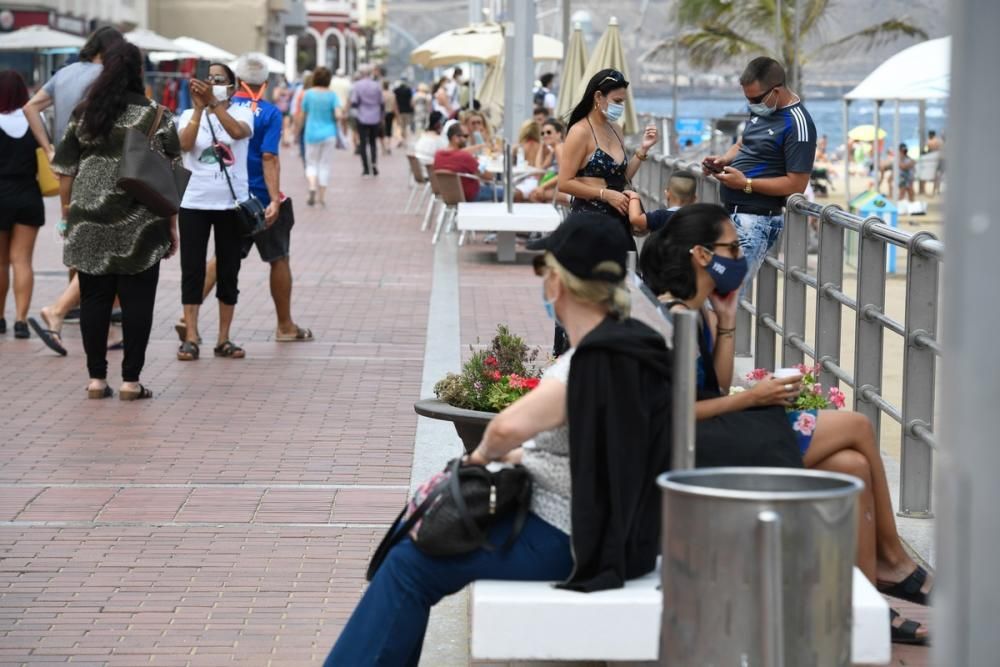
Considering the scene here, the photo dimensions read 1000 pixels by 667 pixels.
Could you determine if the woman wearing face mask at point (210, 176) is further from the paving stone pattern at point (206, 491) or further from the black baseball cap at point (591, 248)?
the black baseball cap at point (591, 248)

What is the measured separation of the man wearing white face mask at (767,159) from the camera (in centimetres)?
830

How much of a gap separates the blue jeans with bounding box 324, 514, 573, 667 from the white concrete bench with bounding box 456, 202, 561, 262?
11281mm

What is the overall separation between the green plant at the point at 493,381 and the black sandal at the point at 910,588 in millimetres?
1335

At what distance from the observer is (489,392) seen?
562cm

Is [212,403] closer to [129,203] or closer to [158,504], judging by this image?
[129,203]

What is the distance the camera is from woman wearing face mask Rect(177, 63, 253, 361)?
9.74 meters

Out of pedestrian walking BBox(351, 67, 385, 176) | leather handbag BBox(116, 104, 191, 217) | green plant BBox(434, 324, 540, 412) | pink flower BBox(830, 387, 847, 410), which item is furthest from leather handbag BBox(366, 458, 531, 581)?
pedestrian walking BBox(351, 67, 385, 176)

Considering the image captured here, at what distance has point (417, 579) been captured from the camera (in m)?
3.86

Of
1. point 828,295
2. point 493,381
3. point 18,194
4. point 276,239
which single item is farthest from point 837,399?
point 18,194

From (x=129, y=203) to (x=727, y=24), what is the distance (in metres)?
29.3

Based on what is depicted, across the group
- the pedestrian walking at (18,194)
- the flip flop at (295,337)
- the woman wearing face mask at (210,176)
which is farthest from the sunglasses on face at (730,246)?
the pedestrian walking at (18,194)

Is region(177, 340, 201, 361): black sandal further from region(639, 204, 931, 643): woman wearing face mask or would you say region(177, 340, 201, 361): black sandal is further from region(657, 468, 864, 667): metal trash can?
region(657, 468, 864, 667): metal trash can

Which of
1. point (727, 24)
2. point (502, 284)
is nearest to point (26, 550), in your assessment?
point (502, 284)

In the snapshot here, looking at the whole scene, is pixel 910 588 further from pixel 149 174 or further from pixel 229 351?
pixel 229 351
